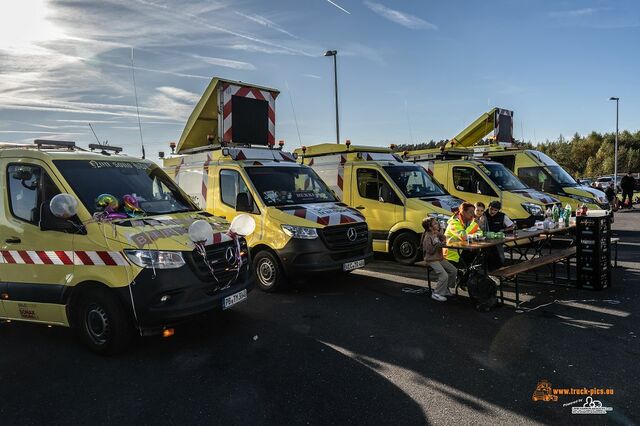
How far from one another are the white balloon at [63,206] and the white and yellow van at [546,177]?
1117 cm

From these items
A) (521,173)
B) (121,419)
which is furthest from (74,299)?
(521,173)

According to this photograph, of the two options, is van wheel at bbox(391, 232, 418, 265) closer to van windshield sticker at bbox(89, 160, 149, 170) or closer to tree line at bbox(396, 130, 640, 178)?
van windshield sticker at bbox(89, 160, 149, 170)

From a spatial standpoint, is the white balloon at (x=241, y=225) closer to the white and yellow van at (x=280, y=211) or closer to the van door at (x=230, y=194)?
the white and yellow van at (x=280, y=211)

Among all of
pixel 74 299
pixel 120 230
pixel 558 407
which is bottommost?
pixel 558 407

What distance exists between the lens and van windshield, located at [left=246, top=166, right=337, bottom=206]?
24.6 ft

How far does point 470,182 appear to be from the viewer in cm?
1123

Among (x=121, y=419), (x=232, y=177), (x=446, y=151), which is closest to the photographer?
(x=121, y=419)

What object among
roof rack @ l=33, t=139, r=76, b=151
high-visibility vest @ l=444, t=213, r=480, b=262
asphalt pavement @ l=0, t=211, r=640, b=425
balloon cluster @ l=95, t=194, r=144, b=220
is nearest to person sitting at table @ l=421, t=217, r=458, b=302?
high-visibility vest @ l=444, t=213, r=480, b=262

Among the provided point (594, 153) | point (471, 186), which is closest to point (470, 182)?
point (471, 186)

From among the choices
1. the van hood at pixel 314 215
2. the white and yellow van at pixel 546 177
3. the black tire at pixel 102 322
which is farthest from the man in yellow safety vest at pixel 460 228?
the white and yellow van at pixel 546 177

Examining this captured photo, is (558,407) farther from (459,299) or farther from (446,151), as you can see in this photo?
(446,151)

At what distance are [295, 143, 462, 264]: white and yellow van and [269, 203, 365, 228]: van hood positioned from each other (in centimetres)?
178

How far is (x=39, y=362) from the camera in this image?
15.4 feet

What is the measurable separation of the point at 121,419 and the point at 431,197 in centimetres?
721
